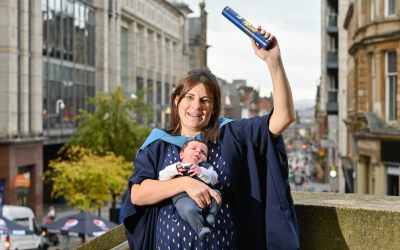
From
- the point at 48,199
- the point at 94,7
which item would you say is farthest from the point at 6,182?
the point at 94,7

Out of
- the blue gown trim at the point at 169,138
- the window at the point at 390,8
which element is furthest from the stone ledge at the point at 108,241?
the window at the point at 390,8

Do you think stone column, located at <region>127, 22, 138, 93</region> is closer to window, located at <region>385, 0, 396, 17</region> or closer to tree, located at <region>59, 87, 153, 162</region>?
tree, located at <region>59, 87, 153, 162</region>

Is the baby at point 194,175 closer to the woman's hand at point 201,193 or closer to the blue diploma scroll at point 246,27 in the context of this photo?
the woman's hand at point 201,193

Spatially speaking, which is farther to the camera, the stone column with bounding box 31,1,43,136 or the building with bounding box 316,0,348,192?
the building with bounding box 316,0,348,192

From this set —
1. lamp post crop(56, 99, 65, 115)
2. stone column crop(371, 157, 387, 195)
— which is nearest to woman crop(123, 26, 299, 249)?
stone column crop(371, 157, 387, 195)

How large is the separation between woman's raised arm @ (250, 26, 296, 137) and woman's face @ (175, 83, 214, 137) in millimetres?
470

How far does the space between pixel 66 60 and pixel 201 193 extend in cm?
3701

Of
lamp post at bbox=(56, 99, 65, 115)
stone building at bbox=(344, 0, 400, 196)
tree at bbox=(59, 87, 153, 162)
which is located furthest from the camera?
lamp post at bbox=(56, 99, 65, 115)

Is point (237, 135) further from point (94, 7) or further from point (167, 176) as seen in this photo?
point (94, 7)

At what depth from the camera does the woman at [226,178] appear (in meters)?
3.13

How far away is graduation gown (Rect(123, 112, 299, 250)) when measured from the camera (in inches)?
128

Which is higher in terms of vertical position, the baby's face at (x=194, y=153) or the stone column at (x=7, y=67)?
the stone column at (x=7, y=67)

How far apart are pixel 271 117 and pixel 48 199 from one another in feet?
133

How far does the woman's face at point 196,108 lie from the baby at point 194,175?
0.19 meters
